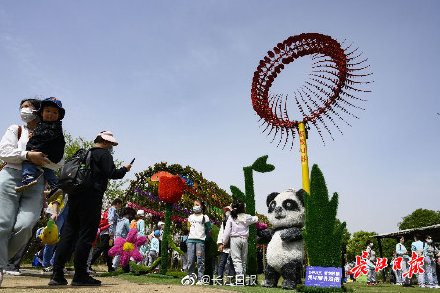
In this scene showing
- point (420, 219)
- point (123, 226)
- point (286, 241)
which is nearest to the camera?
point (286, 241)

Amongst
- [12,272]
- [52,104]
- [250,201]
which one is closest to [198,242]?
[250,201]

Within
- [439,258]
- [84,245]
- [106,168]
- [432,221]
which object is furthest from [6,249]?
[432,221]

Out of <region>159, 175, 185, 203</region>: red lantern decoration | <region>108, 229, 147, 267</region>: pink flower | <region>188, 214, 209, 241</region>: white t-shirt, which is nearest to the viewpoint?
<region>188, 214, 209, 241</region>: white t-shirt

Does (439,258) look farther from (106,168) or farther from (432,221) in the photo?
(432,221)

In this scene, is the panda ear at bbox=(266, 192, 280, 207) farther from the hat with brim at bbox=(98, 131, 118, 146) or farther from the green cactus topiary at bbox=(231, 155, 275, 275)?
the hat with brim at bbox=(98, 131, 118, 146)

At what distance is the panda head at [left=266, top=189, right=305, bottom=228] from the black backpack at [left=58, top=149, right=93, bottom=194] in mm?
3375

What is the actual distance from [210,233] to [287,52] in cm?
575

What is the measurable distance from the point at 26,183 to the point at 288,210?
4.12 metres

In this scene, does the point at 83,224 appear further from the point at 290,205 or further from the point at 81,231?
the point at 290,205

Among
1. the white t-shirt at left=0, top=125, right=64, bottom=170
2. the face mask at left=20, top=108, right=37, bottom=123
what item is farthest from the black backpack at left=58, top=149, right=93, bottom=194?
the face mask at left=20, top=108, right=37, bottom=123

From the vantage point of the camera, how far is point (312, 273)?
16.4 ft

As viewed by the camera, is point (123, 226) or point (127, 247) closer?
point (127, 247)

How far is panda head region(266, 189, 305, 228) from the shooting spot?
5914mm

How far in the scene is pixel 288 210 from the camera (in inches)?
235
